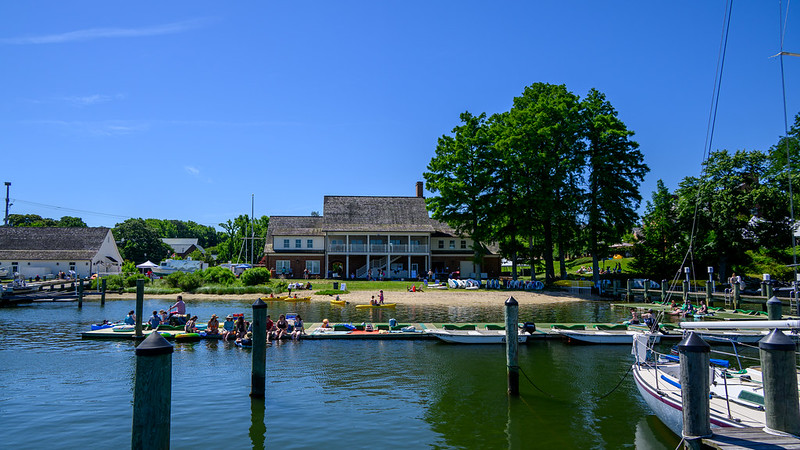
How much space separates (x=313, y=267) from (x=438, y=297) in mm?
21326

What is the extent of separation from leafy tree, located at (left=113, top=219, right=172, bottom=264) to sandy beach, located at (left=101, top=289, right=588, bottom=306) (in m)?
50.2

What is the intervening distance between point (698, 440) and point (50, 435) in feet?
Result: 44.9

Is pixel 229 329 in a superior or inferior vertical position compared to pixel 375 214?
inferior

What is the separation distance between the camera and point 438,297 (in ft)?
140

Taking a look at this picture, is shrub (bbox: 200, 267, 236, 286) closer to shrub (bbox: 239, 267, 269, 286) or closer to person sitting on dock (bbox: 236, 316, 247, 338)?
shrub (bbox: 239, 267, 269, 286)

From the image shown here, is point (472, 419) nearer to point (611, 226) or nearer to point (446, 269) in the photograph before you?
point (611, 226)

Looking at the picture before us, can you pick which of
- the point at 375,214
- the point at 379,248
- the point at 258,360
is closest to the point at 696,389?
the point at 258,360

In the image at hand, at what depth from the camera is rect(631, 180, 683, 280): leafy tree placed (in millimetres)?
50344

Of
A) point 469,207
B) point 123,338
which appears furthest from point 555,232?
point 123,338

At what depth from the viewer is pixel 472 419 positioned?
13.7 metres

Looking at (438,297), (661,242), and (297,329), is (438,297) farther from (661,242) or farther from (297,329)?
(661,242)

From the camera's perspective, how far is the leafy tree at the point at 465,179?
5016 centimetres

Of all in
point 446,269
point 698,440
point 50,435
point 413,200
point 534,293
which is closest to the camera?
point 698,440

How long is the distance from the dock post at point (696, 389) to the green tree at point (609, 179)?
41.7 m
